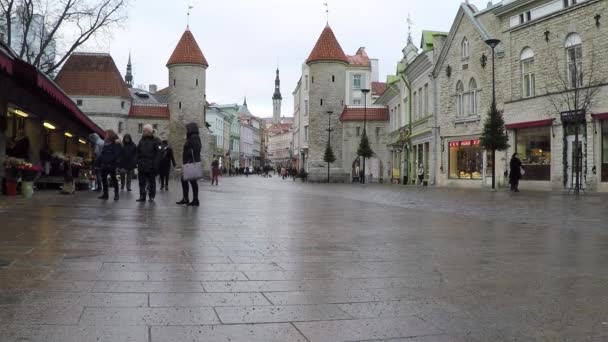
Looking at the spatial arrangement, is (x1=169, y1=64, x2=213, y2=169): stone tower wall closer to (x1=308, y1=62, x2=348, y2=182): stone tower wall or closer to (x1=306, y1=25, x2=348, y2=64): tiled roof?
(x1=306, y1=25, x2=348, y2=64): tiled roof

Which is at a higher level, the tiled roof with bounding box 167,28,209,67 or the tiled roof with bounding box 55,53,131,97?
the tiled roof with bounding box 167,28,209,67

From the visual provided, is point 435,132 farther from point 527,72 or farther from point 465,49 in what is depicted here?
point 527,72

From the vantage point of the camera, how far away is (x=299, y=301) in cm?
412

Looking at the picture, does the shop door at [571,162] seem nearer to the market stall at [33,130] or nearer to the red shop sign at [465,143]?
the red shop sign at [465,143]

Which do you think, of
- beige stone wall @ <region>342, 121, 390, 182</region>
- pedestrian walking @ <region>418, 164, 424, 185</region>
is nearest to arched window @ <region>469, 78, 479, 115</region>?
pedestrian walking @ <region>418, 164, 424, 185</region>

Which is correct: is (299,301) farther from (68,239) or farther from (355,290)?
(68,239)

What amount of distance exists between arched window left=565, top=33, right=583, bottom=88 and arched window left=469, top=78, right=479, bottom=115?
26.5ft

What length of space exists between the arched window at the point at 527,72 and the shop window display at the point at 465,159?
4.86 metres

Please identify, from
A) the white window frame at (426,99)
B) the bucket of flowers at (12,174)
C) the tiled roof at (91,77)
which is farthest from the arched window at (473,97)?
the tiled roof at (91,77)

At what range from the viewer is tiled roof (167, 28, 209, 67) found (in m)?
67.2

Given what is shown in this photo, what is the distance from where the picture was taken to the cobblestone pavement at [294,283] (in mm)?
3377

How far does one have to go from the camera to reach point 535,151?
96.3 ft

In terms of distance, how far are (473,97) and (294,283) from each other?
3246 centimetres

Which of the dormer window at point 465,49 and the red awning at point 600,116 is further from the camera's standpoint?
the dormer window at point 465,49
